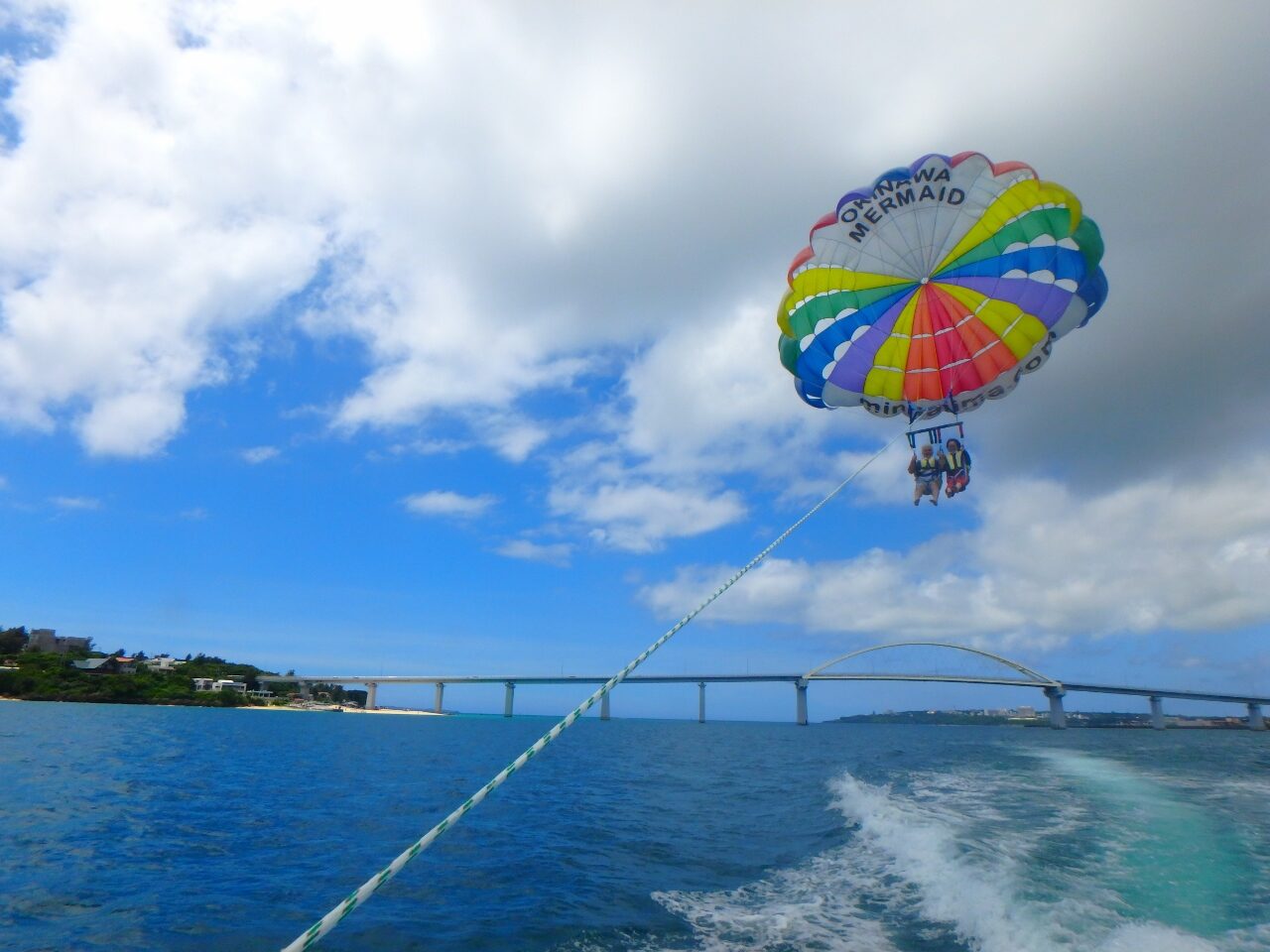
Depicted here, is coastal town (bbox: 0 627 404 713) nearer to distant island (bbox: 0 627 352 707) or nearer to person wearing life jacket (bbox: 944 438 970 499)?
distant island (bbox: 0 627 352 707)

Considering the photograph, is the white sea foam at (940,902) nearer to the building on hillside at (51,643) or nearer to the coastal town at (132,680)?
the coastal town at (132,680)

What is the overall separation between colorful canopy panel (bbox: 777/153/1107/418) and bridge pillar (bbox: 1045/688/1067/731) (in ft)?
345

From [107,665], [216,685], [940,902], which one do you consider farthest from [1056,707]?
[107,665]

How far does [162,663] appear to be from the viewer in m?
127

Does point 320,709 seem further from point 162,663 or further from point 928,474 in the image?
point 928,474

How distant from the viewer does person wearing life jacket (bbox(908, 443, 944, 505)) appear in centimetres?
1421

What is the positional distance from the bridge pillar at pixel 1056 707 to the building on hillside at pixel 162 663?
487 feet

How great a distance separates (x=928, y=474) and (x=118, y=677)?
390ft

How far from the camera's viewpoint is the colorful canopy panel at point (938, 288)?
1250 centimetres

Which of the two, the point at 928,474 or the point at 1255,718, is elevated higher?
the point at 928,474

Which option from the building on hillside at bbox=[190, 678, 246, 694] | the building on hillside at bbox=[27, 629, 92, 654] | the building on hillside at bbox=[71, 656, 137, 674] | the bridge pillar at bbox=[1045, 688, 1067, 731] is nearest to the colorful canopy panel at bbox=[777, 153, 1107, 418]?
the bridge pillar at bbox=[1045, 688, 1067, 731]

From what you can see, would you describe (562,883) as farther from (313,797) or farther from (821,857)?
(313,797)

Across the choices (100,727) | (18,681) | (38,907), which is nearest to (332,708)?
Result: (18,681)

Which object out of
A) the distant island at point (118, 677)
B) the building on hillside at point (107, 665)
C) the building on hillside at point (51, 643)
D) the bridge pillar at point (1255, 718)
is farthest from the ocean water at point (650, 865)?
the building on hillside at point (51, 643)
